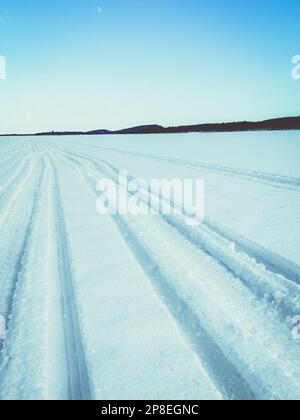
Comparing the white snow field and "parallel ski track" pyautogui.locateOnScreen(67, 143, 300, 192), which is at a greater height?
"parallel ski track" pyautogui.locateOnScreen(67, 143, 300, 192)

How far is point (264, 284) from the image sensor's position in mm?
2803

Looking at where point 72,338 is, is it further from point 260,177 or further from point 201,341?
point 260,177

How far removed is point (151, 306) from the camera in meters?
2.55

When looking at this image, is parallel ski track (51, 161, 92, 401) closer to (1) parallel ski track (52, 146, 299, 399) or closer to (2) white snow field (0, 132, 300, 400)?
(2) white snow field (0, 132, 300, 400)

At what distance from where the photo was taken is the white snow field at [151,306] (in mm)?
1837

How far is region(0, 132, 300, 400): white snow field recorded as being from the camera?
1837mm

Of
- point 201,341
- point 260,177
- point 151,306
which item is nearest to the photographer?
point 201,341

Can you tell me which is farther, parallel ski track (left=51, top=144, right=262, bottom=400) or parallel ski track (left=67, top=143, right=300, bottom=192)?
parallel ski track (left=67, top=143, right=300, bottom=192)

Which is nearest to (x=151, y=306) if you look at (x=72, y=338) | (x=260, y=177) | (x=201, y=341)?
(x=201, y=341)

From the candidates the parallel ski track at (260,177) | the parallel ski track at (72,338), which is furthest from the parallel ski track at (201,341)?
the parallel ski track at (260,177)

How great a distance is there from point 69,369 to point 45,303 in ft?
2.63

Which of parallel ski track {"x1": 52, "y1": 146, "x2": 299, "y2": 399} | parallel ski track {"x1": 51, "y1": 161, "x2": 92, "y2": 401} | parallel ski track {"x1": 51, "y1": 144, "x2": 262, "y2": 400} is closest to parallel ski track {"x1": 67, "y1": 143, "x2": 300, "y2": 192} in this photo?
parallel ski track {"x1": 52, "y1": 146, "x2": 299, "y2": 399}

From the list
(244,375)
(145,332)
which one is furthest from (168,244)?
(244,375)
